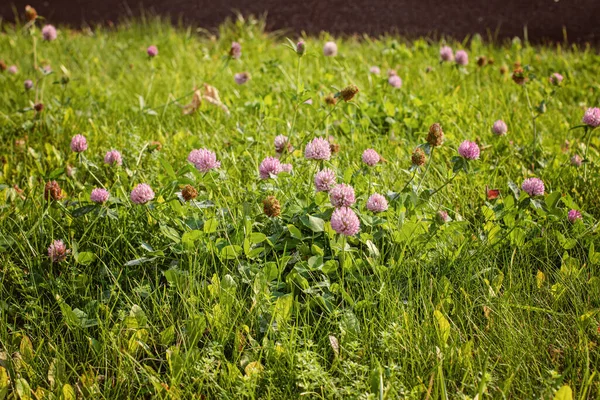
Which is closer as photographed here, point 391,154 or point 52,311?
point 52,311

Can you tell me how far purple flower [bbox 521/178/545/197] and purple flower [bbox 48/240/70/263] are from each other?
5.08 feet

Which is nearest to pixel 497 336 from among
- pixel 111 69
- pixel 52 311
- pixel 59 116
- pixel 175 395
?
pixel 175 395

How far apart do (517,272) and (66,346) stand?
1.37 metres

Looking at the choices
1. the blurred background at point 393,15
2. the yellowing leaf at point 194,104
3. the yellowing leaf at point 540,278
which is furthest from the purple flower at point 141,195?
the blurred background at point 393,15

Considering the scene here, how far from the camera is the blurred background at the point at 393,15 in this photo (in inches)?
207

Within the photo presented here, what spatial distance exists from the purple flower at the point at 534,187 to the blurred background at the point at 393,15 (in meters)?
3.46

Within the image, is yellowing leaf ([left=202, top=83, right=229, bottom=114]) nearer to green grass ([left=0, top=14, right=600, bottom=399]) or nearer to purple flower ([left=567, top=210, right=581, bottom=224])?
green grass ([left=0, top=14, right=600, bottom=399])

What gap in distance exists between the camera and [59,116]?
3088 millimetres

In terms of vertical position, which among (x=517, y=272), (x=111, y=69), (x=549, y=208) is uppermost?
(x=549, y=208)

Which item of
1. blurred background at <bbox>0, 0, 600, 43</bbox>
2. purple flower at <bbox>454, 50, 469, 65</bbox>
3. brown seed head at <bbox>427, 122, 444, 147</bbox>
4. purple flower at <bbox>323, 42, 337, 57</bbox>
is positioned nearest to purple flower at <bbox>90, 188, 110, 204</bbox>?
brown seed head at <bbox>427, 122, 444, 147</bbox>

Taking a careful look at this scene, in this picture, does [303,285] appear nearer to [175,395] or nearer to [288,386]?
[288,386]

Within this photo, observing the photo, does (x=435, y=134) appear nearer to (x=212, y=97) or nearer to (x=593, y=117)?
(x=593, y=117)

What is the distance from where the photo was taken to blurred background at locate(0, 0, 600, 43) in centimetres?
525

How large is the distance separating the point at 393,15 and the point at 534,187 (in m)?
4.18
